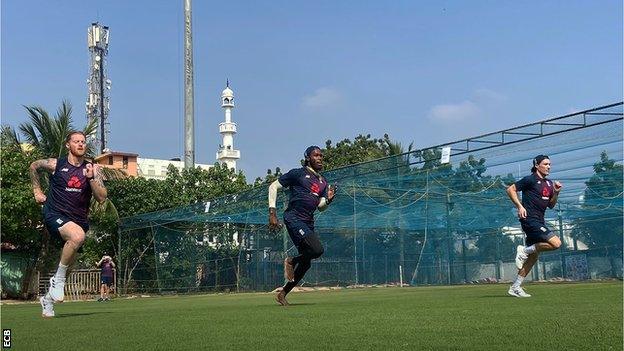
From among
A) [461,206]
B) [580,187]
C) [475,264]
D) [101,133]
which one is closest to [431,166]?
[461,206]

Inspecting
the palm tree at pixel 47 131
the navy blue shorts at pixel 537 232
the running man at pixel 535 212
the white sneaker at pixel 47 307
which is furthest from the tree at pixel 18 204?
the navy blue shorts at pixel 537 232

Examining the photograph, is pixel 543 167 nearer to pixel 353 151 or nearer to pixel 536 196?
pixel 536 196

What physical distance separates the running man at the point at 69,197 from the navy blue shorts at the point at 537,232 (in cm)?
578

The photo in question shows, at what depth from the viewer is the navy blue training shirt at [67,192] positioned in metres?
8.36

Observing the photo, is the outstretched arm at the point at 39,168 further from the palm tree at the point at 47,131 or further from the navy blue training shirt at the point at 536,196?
the palm tree at the point at 47,131

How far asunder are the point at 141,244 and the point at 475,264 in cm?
1591

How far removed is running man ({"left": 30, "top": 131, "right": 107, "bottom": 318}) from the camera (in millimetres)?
8281

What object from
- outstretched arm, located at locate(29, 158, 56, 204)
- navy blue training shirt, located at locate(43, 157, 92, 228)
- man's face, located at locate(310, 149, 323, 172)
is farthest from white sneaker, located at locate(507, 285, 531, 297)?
outstretched arm, located at locate(29, 158, 56, 204)

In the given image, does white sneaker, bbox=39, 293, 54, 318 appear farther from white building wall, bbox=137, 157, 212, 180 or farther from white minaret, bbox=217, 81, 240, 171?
white minaret, bbox=217, 81, 240, 171

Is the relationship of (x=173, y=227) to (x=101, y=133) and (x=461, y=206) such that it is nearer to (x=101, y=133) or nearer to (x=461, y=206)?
(x=461, y=206)

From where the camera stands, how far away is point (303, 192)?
9930 millimetres

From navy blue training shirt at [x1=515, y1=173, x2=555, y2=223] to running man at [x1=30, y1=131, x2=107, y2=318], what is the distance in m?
5.83

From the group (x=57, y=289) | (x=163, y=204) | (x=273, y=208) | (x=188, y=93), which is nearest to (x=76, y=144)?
(x=57, y=289)

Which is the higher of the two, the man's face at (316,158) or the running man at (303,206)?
the man's face at (316,158)
